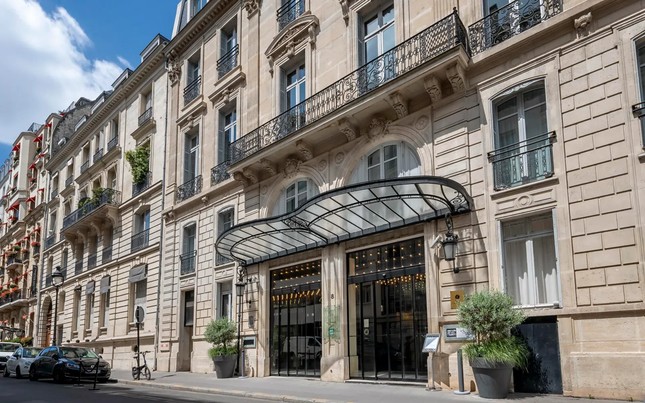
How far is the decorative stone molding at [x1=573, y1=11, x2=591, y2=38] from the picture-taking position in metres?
11.6

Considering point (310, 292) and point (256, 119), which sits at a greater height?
point (256, 119)

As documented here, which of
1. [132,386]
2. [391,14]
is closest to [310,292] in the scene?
[132,386]

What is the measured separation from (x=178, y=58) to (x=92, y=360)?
47.9 ft

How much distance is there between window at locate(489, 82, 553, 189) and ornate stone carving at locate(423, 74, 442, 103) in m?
1.53

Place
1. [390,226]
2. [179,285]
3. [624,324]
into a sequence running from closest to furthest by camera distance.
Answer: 1. [624,324]
2. [390,226]
3. [179,285]

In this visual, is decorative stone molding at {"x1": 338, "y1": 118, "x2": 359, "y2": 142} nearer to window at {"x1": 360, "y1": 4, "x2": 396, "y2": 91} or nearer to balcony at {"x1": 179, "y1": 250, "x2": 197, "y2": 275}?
window at {"x1": 360, "y1": 4, "x2": 396, "y2": 91}

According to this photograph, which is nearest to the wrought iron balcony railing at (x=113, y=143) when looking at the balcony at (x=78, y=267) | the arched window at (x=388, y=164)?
the balcony at (x=78, y=267)

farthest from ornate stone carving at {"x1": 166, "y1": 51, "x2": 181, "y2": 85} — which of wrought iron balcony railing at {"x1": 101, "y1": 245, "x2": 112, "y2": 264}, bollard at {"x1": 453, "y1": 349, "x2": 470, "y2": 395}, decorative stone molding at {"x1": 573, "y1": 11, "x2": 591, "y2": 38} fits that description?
bollard at {"x1": 453, "y1": 349, "x2": 470, "y2": 395}

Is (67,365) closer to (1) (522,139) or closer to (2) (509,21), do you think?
(1) (522,139)

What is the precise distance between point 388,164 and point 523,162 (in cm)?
424

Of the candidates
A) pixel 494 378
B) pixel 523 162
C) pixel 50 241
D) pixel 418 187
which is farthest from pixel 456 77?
pixel 50 241

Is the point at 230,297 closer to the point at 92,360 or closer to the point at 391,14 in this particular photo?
the point at 92,360

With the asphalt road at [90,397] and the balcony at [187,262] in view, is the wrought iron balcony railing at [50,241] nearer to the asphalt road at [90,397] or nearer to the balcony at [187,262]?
the balcony at [187,262]

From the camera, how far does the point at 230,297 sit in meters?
20.8
